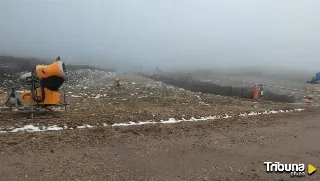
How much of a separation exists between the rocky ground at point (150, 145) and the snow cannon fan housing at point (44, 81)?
0.80 meters

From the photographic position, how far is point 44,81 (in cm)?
1502

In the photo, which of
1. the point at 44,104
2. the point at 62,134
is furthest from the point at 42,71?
the point at 62,134

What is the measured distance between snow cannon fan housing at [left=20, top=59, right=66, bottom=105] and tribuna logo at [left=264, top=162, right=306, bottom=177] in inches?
388

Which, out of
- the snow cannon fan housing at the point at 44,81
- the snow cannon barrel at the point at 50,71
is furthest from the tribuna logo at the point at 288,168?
the snow cannon fan housing at the point at 44,81

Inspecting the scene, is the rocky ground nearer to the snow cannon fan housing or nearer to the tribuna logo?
the tribuna logo

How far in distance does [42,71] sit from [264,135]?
399 inches

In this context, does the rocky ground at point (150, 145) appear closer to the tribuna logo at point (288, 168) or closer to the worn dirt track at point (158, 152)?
the worn dirt track at point (158, 152)

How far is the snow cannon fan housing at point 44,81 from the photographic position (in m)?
14.9

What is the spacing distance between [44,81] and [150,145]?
258 inches

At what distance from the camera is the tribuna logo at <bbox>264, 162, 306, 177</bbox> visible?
9416mm

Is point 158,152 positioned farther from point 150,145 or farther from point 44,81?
point 44,81

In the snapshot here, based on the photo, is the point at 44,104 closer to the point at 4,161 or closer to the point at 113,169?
the point at 4,161

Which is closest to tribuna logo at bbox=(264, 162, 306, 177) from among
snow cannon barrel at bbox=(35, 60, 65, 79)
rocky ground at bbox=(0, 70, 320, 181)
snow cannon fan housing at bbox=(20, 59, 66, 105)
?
rocky ground at bbox=(0, 70, 320, 181)

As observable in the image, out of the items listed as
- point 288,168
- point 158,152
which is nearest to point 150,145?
point 158,152
